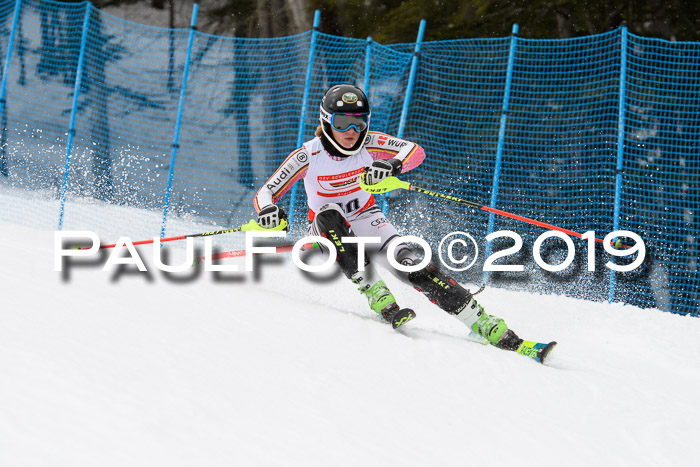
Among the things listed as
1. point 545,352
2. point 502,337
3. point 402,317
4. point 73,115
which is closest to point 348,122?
point 402,317

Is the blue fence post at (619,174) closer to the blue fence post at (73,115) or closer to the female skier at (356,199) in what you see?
the female skier at (356,199)

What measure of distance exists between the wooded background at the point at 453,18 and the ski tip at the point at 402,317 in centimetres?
593

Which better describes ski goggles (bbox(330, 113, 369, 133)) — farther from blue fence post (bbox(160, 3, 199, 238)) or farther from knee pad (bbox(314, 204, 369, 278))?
blue fence post (bbox(160, 3, 199, 238))

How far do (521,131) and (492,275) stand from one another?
60.6 inches

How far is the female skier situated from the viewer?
13.4 ft

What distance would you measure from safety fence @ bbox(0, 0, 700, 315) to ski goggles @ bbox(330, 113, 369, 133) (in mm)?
2086

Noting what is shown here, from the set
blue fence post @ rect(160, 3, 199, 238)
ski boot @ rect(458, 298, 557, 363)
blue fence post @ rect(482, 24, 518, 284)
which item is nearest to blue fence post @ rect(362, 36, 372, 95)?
blue fence post @ rect(482, 24, 518, 284)

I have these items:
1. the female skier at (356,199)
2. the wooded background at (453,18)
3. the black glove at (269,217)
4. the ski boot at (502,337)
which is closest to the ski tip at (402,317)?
the female skier at (356,199)

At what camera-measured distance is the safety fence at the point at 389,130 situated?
666 cm

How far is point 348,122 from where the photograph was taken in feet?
13.9

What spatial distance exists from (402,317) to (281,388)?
139cm

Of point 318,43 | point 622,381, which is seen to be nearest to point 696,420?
point 622,381

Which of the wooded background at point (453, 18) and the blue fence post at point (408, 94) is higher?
the wooded background at point (453, 18)

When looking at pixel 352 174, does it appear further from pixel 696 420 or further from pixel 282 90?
pixel 282 90
